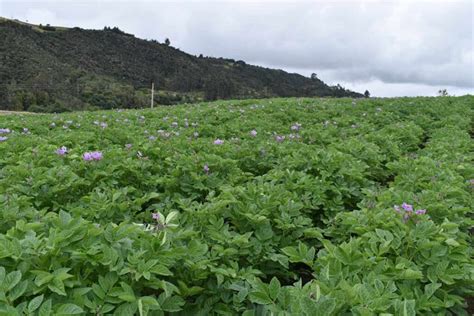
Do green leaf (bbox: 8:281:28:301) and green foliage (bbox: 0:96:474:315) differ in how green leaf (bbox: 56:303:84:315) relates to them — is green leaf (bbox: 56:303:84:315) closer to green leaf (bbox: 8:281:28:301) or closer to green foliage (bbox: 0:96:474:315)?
green foliage (bbox: 0:96:474:315)

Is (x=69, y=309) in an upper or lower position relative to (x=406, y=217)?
lower

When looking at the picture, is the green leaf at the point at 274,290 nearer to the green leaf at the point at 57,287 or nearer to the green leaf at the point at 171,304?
the green leaf at the point at 171,304

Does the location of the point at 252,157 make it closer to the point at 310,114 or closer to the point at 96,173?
the point at 96,173

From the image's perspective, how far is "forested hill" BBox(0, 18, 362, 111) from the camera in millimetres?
50469

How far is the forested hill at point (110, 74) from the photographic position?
166ft

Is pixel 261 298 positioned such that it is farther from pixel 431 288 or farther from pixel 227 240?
pixel 431 288

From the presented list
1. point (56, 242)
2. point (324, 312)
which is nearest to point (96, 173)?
point (56, 242)

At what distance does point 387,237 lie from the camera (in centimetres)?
249

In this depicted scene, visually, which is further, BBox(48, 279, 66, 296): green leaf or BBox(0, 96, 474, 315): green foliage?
BBox(0, 96, 474, 315): green foliage

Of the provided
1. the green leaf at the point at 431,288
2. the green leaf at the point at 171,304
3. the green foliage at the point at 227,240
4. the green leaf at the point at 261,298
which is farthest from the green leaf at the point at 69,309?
the green leaf at the point at 431,288

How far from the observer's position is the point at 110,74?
239ft

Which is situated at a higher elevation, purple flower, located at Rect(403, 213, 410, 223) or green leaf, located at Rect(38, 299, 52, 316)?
purple flower, located at Rect(403, 213, 410, 223)

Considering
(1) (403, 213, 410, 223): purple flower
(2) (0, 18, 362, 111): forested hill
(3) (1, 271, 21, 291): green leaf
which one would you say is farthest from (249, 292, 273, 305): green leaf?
(2) (0, 18, 362, 111): forested hill

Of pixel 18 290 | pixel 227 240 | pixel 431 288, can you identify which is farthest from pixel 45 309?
pixel 431 288
